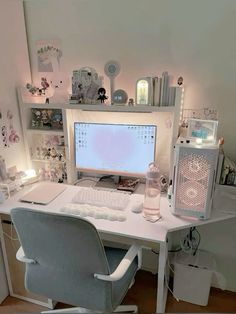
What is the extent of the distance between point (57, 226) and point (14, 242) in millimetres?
744

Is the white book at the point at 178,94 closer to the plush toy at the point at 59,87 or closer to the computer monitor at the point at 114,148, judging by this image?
the computer monitor at the point at 114,148

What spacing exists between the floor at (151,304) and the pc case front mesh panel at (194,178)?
2.58 feet

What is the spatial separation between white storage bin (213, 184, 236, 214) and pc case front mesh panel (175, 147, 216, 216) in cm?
16

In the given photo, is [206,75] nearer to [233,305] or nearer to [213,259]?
[213,259]

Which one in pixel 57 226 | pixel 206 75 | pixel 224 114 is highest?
pixel 206 75

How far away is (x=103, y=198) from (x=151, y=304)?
32.4 inches

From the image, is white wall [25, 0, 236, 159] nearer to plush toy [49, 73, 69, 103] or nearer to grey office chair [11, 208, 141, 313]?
plush toy [49, 73, 69, 103]

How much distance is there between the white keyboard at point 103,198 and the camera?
1.53 meters

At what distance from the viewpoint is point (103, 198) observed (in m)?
1.59

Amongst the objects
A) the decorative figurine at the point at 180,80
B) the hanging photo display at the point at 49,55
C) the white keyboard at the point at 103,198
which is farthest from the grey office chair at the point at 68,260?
the hanging photo display at the point at 49,55

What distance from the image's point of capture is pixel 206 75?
1576mm

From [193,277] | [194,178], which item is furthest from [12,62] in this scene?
[193,277]

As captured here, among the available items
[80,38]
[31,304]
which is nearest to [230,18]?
[80,38]

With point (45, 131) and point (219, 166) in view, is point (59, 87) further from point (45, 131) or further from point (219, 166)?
point (219, 166)
